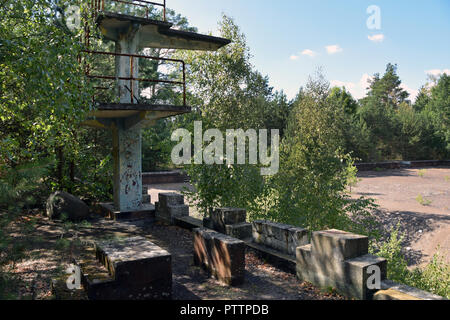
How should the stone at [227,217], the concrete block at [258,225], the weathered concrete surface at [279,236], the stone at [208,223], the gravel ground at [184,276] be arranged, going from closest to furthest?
1. the gravel ground at [184,276]
2. the weathered concrete surface at [279,236]
3. the concrete block at [258,225]
4. the stone at [227,217]
5. the stone at [208,223]

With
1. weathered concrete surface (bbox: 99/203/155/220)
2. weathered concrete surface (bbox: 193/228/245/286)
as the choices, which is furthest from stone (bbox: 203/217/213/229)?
weathered concrete surface (bbox: 99/203/155/220)

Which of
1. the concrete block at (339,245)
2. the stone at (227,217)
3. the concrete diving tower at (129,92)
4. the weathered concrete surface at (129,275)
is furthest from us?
the concrete diving tower at (129,92)

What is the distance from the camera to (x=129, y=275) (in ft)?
12.6

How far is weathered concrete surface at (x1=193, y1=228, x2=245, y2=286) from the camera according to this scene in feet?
15.4

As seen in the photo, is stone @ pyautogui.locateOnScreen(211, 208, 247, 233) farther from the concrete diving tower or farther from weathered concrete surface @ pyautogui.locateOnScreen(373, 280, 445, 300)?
weathered concrete surface @ pyautogui.locateOnScreen(373, 280, 445, 300)

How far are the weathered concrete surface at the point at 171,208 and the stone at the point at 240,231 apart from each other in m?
2.38

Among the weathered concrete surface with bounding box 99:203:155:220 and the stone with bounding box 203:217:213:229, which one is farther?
the weathered concrete surface with bounding box 99:203:155:220

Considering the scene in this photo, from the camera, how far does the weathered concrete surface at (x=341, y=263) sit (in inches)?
159

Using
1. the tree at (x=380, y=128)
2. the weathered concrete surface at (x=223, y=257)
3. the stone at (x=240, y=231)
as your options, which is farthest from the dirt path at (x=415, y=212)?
the tree at (x=380, y=128)

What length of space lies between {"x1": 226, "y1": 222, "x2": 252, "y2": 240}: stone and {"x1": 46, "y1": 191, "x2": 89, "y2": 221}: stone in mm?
4806

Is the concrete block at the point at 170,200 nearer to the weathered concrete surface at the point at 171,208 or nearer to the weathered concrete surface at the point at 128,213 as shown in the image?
the weathered concrete surface at the point at 171,208
